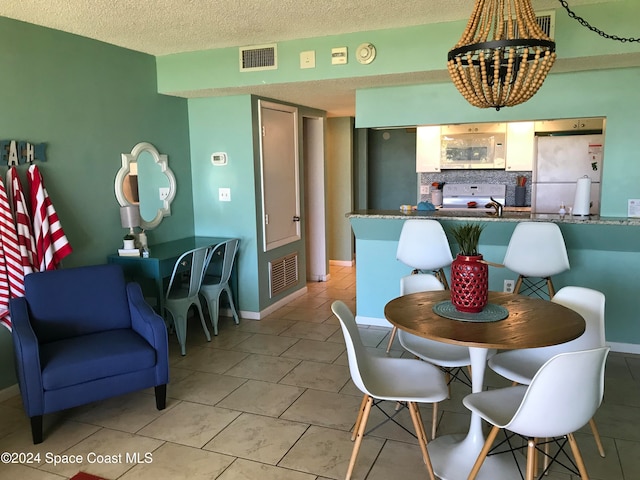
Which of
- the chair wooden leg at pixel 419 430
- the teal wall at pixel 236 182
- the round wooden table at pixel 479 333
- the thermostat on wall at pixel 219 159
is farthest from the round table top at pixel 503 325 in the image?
the thermostat on wall at pixel 219 159

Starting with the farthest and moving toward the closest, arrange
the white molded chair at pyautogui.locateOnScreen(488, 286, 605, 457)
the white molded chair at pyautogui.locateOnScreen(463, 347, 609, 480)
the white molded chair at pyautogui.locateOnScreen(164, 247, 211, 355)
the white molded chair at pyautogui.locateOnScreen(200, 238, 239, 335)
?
the white molded chair at pyautogui.locateOnScreen(200, 238, 239, 335) → the white molded chair at pyautogui.locateOnScreen(164, 247, 211, 355) → the white molded chair at pyautogui.locateOnScreen(488, 286, 605, 457) → the white molded chair at pyautogui.locateOnScreen(463, 347, 609, 480)

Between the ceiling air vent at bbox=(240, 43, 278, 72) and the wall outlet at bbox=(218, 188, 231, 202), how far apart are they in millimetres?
1258

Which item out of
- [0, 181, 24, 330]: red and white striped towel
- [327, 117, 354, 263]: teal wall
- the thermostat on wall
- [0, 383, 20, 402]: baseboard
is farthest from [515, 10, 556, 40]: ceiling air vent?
[0, 383, 20, 402]: baseboard

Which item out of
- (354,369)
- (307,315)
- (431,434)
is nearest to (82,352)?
(354,369)

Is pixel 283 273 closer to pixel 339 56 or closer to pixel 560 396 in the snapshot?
pixel 339 56

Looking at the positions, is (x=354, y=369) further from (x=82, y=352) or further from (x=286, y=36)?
(x=286, y=36)

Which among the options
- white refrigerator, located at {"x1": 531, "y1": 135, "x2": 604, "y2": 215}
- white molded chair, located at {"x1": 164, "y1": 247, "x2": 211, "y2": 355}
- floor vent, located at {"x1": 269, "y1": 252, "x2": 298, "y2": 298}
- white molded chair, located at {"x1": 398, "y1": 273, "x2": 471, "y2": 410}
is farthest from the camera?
white refrigerator, located at {"x1": 531, "y1": 135, "x2": 604, "y2": 215}

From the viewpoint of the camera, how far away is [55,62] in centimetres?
367

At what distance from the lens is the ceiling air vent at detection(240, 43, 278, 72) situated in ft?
13.6

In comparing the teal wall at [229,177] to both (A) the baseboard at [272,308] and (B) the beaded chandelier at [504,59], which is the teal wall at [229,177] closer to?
(A) the baseboard at [272,308]

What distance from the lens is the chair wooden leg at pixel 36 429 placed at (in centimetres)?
283

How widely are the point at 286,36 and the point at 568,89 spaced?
2261mm

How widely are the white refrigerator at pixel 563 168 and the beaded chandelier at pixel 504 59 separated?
362cm

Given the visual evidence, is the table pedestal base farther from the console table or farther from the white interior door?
the white interior door
